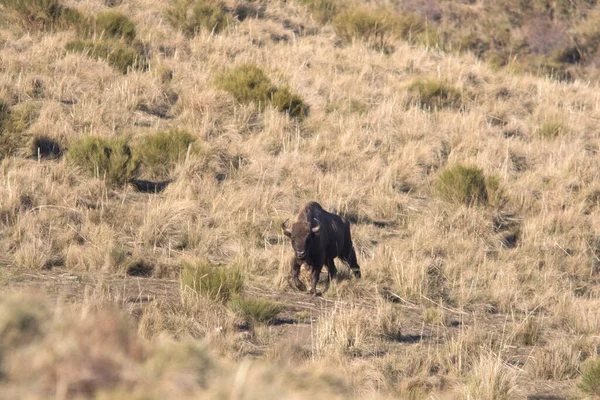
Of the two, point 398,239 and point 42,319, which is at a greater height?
point 42,319

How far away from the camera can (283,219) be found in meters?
12.6

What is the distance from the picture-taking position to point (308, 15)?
2356 centimetres

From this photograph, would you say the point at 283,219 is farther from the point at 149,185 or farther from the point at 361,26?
the point at 361,26

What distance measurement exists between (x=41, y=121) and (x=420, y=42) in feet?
41.9

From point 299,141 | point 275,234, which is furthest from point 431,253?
point 299,141

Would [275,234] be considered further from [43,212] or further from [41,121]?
[41,121]

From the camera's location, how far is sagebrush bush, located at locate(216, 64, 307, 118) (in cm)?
1641

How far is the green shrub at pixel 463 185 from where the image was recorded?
14.3 m

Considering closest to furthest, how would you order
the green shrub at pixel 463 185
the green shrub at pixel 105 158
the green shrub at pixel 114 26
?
1. the green shrub at pixel 105 158
2. the green shrub at pixel 463 185
3. the green shrub at pixel 114 26

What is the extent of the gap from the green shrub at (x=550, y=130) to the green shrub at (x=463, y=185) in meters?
3.81

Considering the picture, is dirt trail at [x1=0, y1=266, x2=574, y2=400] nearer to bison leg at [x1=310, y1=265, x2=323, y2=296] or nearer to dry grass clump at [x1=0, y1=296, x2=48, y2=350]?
bison leg at [x1=310, y1=265, x2=323, y2=296]

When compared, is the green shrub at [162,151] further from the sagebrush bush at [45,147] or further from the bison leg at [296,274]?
the bison leg at [296,274]

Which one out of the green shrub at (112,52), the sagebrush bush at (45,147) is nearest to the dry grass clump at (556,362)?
the sagebrush bush at (45,147)

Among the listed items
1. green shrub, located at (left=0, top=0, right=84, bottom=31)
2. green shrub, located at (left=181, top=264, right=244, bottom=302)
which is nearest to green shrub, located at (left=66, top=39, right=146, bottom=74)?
green shrub, located at (left=0, top=0, right=84, bottom=31)
